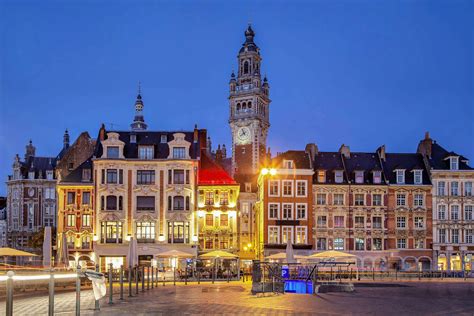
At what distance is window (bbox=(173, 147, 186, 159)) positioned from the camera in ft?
210

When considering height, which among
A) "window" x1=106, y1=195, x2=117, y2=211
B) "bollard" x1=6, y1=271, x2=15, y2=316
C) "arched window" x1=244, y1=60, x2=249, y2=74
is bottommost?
"bollard" x1=6, y1=271, x2=15, y2=316

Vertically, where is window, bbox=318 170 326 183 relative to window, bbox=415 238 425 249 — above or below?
above

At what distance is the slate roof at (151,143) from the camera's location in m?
64.4

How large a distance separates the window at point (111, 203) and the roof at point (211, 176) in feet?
27.1

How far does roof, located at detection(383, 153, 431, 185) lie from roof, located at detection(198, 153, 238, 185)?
15587 mm

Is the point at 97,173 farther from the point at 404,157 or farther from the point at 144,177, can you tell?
the point at 404,157

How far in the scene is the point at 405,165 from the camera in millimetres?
68188

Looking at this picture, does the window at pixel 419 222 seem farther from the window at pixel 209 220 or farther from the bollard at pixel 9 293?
the bollard at pixel 9 293

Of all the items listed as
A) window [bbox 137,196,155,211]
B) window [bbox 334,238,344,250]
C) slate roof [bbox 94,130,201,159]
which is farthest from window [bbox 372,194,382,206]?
window [bbox 137,196,155,211]

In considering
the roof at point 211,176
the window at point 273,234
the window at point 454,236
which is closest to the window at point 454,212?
the window at point 454,236

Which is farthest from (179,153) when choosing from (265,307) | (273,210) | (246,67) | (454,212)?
(246,67)

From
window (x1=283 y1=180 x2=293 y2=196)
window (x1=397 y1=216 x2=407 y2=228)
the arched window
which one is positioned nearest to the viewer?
window (x1=283 y1=180 x2=293 y2=196)

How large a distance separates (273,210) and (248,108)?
53.3 metres

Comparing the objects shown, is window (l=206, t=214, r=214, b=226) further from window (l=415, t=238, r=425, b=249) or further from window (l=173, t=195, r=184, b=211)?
window (l=415, t=238, r=425, b=249)
